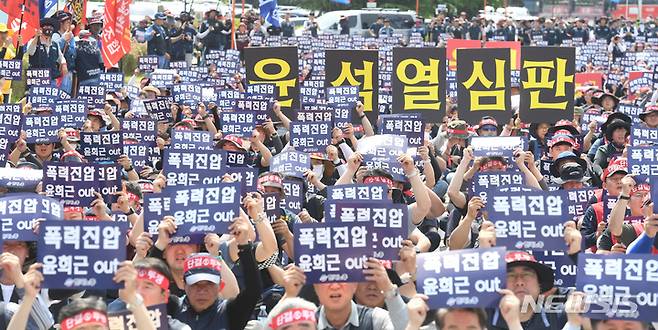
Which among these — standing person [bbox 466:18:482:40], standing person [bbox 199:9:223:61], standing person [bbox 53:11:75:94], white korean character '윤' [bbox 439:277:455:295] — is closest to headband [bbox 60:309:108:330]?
white korean character '윤' [bbox 439:277:455:295]

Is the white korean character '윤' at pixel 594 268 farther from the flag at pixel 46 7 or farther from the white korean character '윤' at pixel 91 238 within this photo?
the flag at pixel 46 7

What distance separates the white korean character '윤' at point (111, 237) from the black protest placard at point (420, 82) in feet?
31.0

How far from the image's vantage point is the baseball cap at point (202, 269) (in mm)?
7949

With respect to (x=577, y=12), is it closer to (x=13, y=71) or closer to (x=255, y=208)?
(x=13, y=71)

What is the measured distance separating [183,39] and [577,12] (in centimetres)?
5455

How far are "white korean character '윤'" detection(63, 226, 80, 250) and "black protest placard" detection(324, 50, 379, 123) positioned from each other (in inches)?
418

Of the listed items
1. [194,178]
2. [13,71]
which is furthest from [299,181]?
[13,71]

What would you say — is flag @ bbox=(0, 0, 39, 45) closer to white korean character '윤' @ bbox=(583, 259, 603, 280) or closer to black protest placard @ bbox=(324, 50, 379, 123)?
black protest placard @ bbox=(324, 50, 379, 123)

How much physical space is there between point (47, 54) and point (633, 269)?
16262mm

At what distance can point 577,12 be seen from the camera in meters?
85.6

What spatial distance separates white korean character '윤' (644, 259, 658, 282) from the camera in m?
7.03

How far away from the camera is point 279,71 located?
18.4 metres

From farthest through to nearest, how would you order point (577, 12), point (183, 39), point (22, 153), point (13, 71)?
point (577, 12) → point (183, 39) → point (13, 71) → point (22, 153)

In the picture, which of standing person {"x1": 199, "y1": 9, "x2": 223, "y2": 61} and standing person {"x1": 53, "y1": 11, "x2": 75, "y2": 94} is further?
standing person {"x1": 199, "y1": 9, "x2": 223, "y2": 61}
